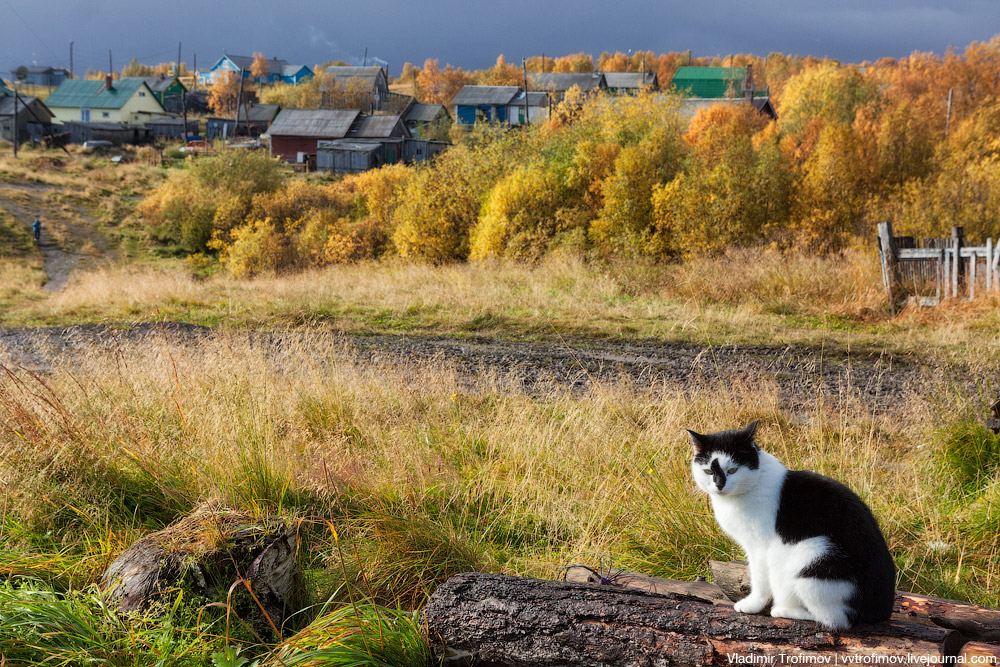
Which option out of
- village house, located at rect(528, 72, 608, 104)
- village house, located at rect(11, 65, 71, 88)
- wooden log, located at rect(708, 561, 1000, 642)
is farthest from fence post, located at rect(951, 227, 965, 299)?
village house, located at rect(11, 65, 71, 88)

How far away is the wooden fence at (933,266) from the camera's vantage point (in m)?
12.2

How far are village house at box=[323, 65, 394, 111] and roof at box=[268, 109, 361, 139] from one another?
30.0 metres

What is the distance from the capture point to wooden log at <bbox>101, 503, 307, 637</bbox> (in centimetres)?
288

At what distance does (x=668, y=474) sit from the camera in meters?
4.13

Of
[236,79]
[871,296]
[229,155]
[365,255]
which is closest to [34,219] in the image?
[229,155]

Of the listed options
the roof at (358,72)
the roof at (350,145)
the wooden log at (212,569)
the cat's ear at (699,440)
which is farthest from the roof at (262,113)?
the cat's ear at (699,440)

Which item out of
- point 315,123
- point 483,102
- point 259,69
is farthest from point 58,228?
point 259,69

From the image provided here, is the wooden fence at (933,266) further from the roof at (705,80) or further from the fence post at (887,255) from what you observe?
the roof at (705,80)

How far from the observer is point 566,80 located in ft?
256

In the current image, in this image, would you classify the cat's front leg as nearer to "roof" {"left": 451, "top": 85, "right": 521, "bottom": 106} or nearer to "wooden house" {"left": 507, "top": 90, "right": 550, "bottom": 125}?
"wooden house" {"left": 507, "top": 90, "right": 550, "bottom": 125}

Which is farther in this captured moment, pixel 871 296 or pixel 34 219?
pixel 34 219

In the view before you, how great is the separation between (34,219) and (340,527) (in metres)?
40.5

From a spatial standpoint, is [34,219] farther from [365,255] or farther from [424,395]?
[424,395]

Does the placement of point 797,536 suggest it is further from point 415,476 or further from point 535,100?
point 535,100
